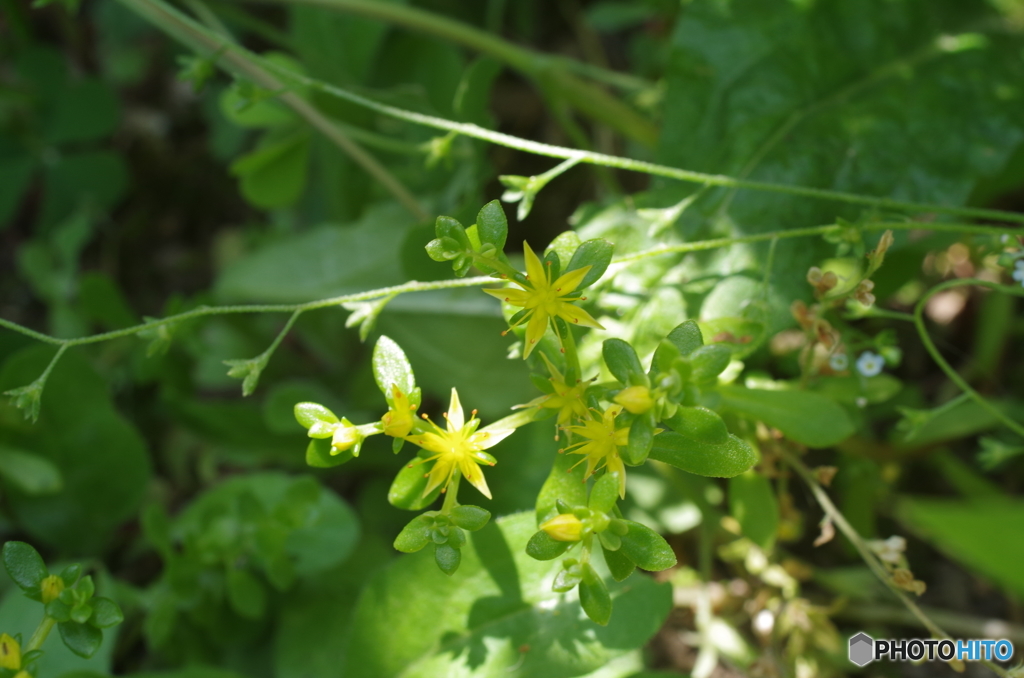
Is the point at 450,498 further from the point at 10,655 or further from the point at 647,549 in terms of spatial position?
the point at 10,655

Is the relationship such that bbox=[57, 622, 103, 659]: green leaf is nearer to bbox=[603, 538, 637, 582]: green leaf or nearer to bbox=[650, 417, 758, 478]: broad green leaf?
bbox=[603, 538, 637, 582]: green leaf

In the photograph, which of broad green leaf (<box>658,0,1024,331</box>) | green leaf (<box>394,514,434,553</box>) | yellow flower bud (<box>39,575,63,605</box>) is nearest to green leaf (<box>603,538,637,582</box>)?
green leaf (<box>394,514,434,553</box>)

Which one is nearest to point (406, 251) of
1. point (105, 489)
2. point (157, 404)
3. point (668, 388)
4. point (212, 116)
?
point (668, 388)

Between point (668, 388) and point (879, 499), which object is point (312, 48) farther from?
point (879, 499)

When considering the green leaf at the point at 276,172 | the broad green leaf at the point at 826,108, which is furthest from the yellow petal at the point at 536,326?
the green leaf at the point at 276,172

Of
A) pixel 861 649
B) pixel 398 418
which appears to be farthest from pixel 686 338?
pixel 861 649

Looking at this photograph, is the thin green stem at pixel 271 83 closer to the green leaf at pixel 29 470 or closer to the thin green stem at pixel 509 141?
A: the thin green stem at pixel 509 141
